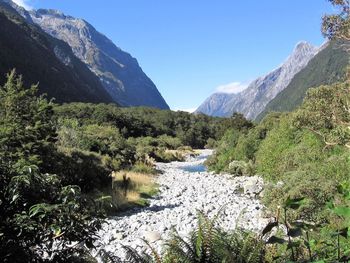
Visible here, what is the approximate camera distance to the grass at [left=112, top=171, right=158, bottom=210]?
1582 cm

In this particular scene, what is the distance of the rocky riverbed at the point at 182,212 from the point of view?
→ 10.9 m

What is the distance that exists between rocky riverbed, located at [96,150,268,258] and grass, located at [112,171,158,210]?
1.45 ft

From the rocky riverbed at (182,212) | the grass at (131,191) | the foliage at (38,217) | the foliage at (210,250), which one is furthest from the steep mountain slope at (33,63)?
the foliage at (38,217)

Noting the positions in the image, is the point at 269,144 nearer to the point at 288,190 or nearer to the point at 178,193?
the point at 178,193

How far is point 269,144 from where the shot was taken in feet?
70.4

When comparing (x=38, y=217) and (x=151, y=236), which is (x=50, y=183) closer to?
(x=38, y=217)

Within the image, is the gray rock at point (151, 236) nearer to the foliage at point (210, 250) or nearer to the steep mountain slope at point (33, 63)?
the foliage at point (210, 250)

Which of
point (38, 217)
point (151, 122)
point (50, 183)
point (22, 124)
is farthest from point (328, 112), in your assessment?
point (151, 122)

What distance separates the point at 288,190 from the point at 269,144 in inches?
363

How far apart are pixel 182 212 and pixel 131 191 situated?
4305mm

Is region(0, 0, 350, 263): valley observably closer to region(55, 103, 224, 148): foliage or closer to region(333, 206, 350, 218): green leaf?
region(333, 206, 350, 218): green leaf

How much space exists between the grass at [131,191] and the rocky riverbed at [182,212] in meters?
0.44

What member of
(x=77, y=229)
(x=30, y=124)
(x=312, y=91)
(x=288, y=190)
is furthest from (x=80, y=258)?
(x=312, y=91)

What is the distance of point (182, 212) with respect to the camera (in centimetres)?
1429
